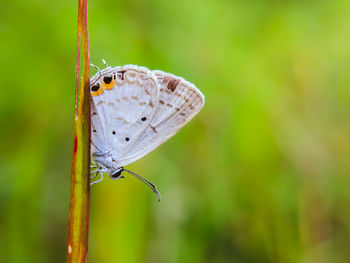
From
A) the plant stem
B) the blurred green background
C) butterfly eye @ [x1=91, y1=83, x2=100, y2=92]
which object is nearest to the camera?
the plant stem

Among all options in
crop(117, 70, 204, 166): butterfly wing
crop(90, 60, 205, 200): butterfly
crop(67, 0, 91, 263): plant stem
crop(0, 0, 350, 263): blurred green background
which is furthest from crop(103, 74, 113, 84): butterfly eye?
crop(67, 0, 91, 263): plant stem

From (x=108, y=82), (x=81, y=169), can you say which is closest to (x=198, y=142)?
(x=108, y=82)

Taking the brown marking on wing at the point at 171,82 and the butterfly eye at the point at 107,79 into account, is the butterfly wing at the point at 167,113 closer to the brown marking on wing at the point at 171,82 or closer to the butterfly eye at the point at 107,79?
the brown marking on wing at the point at 171,82

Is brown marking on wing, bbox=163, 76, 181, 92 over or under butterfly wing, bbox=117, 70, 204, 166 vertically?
over

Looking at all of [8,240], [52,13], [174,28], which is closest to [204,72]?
[174,28]

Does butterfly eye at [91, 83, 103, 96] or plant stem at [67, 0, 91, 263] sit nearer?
plant stem at [67, 0, 91, 263]

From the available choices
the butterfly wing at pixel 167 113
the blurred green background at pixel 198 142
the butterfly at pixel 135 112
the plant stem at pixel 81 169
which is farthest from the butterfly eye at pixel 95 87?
the plant stem at pixel 81 169

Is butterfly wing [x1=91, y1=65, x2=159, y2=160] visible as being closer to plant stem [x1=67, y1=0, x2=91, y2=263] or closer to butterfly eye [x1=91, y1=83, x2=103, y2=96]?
butterfly eye [x1=91, y1=83, x2=103, y2=96]

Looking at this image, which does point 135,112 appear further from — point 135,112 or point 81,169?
point 81,169
